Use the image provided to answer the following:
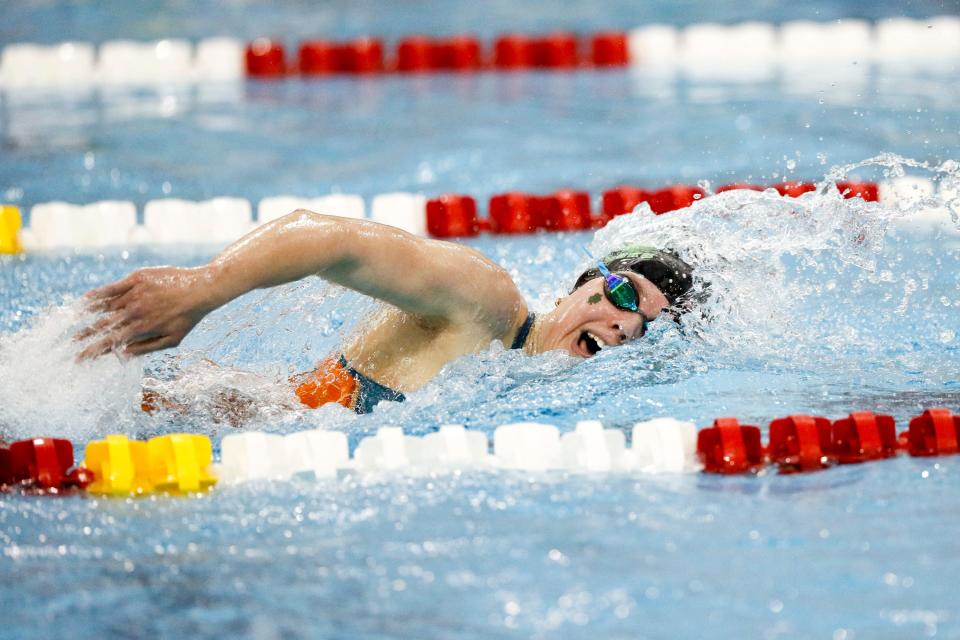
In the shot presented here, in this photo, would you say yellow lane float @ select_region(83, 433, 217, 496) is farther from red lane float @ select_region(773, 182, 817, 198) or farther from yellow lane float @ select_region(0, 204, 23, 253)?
red lane float @ select_region(773, 182, 817, 198)

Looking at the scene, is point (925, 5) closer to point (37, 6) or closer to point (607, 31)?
point (607, 31)

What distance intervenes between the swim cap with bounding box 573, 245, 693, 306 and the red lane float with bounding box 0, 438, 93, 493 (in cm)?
119

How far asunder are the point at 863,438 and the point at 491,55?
5.23m

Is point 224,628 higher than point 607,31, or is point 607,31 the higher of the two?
point 607,31

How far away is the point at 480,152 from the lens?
18.9 ft

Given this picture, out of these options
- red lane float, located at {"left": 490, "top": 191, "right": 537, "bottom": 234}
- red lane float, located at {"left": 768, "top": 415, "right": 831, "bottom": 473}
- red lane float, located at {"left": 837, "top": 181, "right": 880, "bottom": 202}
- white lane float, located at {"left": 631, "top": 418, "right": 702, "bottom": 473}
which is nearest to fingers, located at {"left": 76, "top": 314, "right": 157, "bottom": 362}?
white lane float, located at {"left": 631, "top": 418, "right": 702, "bottom": 473}

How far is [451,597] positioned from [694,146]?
13.3ft

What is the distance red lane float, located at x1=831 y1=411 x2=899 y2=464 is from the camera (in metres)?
2.52

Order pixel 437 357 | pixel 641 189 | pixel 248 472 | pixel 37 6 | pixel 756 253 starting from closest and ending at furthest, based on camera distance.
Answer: pixel 248 472
pixel 437 357
pixel 756 253
pixel 641 189
pixel 37 6

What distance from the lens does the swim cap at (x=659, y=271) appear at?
2965 mm

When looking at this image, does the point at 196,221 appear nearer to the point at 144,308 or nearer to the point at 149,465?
the point at 149,465

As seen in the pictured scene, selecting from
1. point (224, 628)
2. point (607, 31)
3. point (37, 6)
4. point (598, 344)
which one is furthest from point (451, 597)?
point (37, 6)

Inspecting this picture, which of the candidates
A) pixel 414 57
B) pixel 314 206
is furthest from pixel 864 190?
pixel 414 57

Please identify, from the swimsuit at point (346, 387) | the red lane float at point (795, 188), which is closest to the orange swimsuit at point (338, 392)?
the swimsuit at point (346, 387)
